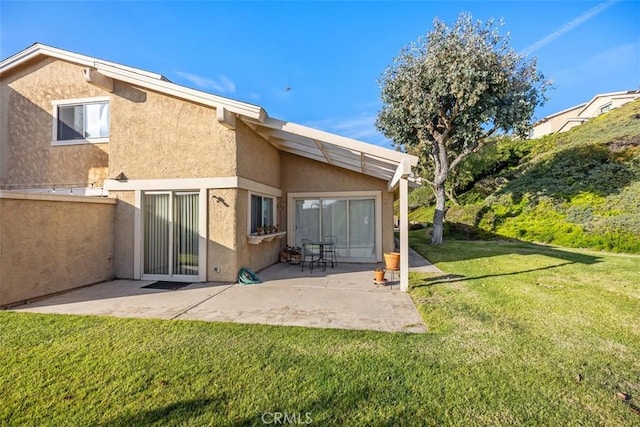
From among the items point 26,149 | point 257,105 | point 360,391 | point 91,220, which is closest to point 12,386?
point 360,391

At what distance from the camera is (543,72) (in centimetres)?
1501

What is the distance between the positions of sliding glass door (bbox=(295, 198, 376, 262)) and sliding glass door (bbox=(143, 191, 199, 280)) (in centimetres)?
510

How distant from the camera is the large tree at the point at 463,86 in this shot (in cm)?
1416

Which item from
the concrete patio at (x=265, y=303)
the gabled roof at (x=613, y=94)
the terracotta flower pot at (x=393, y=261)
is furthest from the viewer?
the gabled roof at (x=613, y=94)

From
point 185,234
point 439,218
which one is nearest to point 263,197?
point 185,234

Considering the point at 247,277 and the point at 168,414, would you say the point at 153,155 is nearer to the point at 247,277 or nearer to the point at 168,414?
the point at 247,277

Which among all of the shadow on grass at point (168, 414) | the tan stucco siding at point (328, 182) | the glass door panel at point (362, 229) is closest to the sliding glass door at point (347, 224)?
the glass door panel at point (362, 229)

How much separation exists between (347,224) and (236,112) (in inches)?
249

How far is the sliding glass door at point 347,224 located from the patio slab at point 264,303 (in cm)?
338

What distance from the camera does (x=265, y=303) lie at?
6508mm

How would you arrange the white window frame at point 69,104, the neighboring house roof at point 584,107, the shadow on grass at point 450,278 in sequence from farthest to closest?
the neighboring house roof at point 584,107 → the white window frame at point 69,104 → the shadow on grass at point 450,278

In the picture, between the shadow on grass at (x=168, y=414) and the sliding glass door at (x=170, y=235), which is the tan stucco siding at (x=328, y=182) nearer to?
the sliding glass door at (x=170, y=235)

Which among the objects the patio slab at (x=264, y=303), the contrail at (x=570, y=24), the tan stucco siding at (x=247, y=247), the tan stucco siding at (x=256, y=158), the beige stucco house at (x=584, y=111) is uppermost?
the beige stucco house at (x=584, y=111)

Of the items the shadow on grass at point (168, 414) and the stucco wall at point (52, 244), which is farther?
the stucco wall at point (52, 244)
